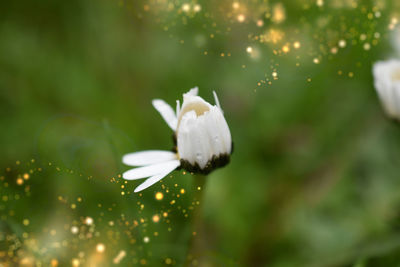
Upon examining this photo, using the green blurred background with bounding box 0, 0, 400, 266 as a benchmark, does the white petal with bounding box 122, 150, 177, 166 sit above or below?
below

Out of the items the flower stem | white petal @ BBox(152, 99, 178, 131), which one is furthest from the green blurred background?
white petal @ BBox(152, 99, 178, 131)

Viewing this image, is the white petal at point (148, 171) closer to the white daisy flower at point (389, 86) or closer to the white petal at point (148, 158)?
the white petal at point (148, 158)

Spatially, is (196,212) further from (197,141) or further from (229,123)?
(229,123)

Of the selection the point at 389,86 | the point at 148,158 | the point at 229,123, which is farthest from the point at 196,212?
the point at 229,123

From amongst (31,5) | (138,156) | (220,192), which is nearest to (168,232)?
(220,192)

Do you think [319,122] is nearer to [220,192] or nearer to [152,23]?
[220,192]

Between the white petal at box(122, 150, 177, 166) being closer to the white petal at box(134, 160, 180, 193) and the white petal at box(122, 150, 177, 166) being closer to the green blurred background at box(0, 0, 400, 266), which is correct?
the white petal at box(134, 160, 180, 193)
